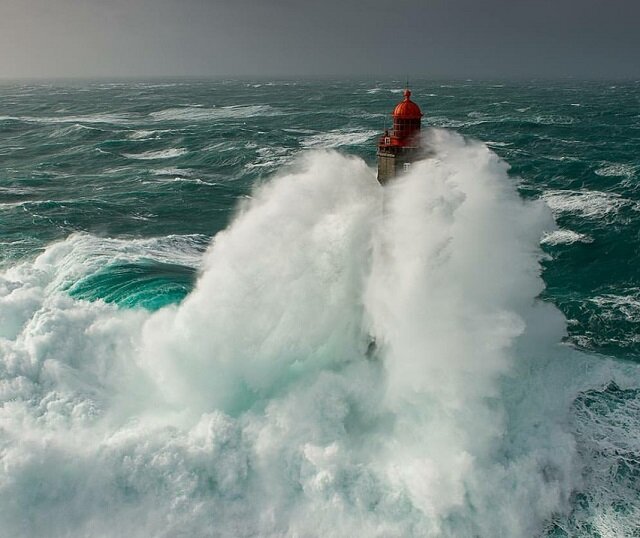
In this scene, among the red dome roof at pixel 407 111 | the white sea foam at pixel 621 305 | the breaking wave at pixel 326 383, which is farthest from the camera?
the white sea foam at pixel 621 305

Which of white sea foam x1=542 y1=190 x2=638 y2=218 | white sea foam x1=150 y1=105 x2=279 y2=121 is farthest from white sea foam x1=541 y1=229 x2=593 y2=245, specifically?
white sea foam x1=150 y1=105 x2=279 y2=121

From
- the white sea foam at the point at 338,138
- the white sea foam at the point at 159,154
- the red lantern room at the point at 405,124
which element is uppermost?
the red lantern room at the point at 405,124

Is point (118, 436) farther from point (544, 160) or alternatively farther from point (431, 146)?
point (544, 160)

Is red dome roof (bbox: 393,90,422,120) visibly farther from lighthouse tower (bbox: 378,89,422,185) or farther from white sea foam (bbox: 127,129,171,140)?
white sea foam (bbox: 127,129,171,140)

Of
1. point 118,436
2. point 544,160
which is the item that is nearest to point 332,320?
point 118,436

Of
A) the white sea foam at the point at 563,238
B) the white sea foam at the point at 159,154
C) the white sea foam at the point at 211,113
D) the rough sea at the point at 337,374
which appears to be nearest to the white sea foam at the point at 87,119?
the white sea foam at the point at 211,113

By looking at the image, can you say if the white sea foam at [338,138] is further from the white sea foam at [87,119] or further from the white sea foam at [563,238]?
the white sea foam at [87,119]

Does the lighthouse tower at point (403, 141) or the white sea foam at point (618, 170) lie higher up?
the lighthouse tower at point (403, 141)
